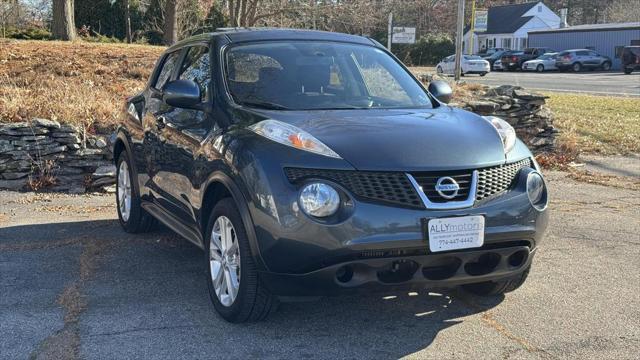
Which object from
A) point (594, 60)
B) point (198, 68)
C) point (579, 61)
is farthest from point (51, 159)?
point (594, 60)

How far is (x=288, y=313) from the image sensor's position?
450 centimetres

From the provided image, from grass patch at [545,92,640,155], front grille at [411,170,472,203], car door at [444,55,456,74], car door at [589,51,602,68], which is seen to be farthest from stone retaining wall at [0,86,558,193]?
car door at [589,51,602,68]

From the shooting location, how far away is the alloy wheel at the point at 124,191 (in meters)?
6.55

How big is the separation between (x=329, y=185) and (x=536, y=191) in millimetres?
1394

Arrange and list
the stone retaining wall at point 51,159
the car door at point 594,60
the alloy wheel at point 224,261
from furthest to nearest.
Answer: the car door at point 594,60 < the stone retaining wall at point 51,159 < the alloy wheel at point 224,261

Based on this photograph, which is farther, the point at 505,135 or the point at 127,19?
the point at 127,19

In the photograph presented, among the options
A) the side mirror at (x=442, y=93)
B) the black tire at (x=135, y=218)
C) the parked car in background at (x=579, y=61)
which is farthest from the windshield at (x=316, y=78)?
the parked car in background at (x=579, y=61)

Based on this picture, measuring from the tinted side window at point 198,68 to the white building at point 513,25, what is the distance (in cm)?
6823

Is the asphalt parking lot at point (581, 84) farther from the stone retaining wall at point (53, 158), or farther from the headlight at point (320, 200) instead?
the headlight at point (320, 200)

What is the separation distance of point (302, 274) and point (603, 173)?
759 cm

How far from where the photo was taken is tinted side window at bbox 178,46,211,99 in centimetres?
513

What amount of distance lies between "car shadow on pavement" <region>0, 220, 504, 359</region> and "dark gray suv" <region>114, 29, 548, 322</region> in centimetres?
20

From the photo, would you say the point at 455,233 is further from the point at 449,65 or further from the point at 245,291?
the point at 449,65

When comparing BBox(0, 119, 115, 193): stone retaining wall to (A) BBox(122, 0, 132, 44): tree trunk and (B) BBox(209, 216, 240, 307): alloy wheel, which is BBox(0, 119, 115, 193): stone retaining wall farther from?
(A) BBox(122, 0, 132, 44): tree trunk
